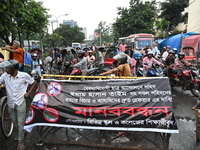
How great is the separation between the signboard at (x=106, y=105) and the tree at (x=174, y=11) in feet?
97.9

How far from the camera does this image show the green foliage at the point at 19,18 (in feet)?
27.7

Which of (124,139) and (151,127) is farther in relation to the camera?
(124,139)

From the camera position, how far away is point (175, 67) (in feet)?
23.1

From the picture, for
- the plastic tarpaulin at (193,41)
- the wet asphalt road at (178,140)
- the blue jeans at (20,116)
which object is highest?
the plastic tarpaulin at (193,41)

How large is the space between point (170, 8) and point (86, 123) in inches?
1263

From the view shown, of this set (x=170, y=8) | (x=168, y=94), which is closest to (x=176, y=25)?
(x=170, y=8)

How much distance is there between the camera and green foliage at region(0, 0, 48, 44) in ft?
27.7

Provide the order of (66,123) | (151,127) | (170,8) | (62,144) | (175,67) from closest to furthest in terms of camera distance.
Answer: (151,127) → (66,123) → (62,144) → (175,67) → (170,8)

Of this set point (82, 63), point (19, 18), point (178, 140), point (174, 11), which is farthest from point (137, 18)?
point (178, 140)

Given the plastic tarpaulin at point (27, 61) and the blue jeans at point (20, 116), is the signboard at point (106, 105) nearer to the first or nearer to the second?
the blue jeans at point (20, 116)

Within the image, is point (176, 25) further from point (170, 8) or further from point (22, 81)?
point (22, 81)

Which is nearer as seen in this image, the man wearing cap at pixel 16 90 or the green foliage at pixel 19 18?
the man wearing cap at pixel 16 90

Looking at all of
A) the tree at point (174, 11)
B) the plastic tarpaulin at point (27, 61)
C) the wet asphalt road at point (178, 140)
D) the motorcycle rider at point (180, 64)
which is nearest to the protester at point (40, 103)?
the wet asphalt road at point (178, 140)

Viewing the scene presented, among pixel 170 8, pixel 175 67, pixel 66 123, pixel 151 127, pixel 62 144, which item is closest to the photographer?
pixel 151 127
